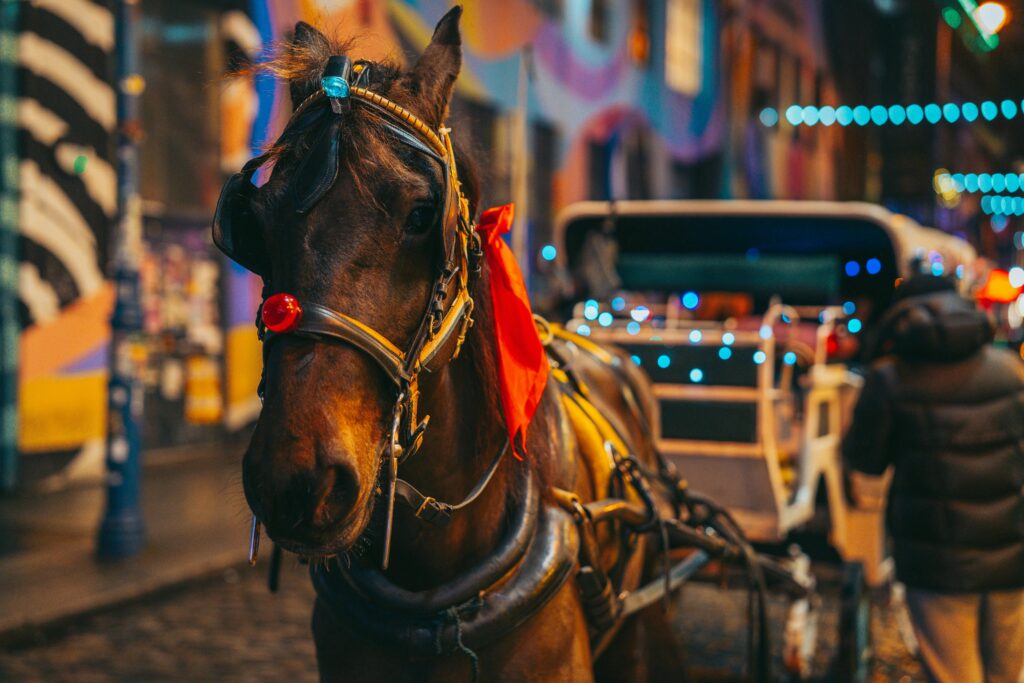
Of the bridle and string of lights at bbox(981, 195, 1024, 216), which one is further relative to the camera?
string of lights at bbox(981, 195, 1024, 216)

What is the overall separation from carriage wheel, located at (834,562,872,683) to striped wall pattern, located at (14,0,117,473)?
8.16 meters

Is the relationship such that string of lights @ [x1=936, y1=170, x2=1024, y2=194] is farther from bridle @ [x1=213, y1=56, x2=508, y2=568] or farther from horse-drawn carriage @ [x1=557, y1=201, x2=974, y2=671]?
bridle @ [x1=213, y1=56, x2=508, y2=568]

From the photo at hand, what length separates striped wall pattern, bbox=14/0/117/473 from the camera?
35.5 feet

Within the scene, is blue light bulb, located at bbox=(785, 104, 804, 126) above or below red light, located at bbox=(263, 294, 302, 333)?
above

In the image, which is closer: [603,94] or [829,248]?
[829,248]

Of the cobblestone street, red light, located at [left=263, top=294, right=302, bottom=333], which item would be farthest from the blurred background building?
the cobblestone street

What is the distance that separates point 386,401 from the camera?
2.18m

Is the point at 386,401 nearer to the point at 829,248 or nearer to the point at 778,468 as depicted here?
the point at 778,468

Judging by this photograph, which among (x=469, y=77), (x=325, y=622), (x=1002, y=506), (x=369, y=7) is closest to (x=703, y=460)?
(x=1002, y=506)

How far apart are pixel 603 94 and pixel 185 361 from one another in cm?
1155

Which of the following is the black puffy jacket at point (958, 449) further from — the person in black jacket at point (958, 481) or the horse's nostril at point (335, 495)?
the horse's nostril at point (335, 495)

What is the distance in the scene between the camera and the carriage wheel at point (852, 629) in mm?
5332

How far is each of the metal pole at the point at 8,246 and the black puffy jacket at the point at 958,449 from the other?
8.72 m

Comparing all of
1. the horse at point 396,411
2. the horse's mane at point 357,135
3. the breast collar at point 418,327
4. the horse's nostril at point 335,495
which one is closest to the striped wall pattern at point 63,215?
the horse at point 396,411
